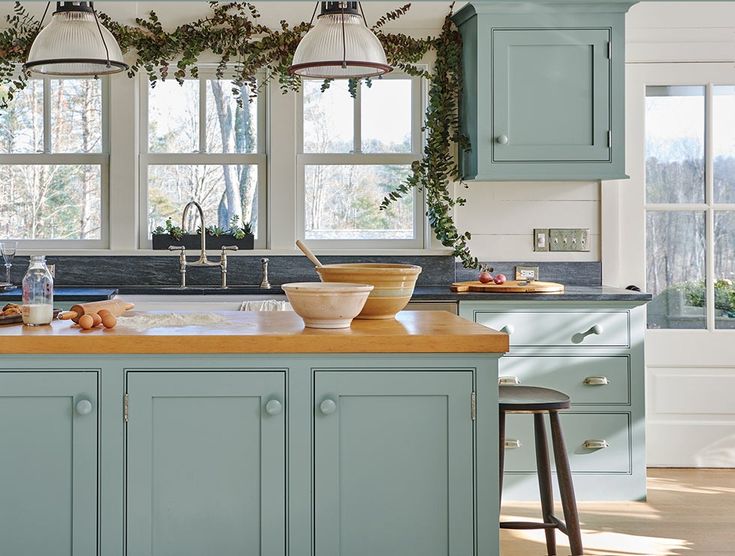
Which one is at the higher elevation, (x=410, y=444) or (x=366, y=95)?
(x=366, y=95)

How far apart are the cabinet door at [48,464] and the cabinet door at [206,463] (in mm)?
125

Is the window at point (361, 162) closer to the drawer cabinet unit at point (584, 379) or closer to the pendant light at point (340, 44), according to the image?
the drawer cabinet unit at point (584, 379)

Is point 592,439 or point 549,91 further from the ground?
point 549,91

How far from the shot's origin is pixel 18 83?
4.74m

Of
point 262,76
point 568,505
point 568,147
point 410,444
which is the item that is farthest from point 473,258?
point 410,444

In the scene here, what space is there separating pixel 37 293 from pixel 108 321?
0.87 feet

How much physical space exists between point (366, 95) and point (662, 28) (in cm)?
175

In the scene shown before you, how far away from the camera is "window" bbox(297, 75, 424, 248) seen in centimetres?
504

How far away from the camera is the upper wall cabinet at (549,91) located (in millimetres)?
4488

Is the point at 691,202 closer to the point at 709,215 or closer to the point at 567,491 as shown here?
the point at 709,215

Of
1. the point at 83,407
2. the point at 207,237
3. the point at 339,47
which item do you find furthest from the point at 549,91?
the point at 83,407

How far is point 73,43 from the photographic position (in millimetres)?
2848

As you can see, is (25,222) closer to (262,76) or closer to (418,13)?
(262,76)

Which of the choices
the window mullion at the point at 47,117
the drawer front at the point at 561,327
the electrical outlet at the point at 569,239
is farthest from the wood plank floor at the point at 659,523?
the window mullion at the point at 47,117
